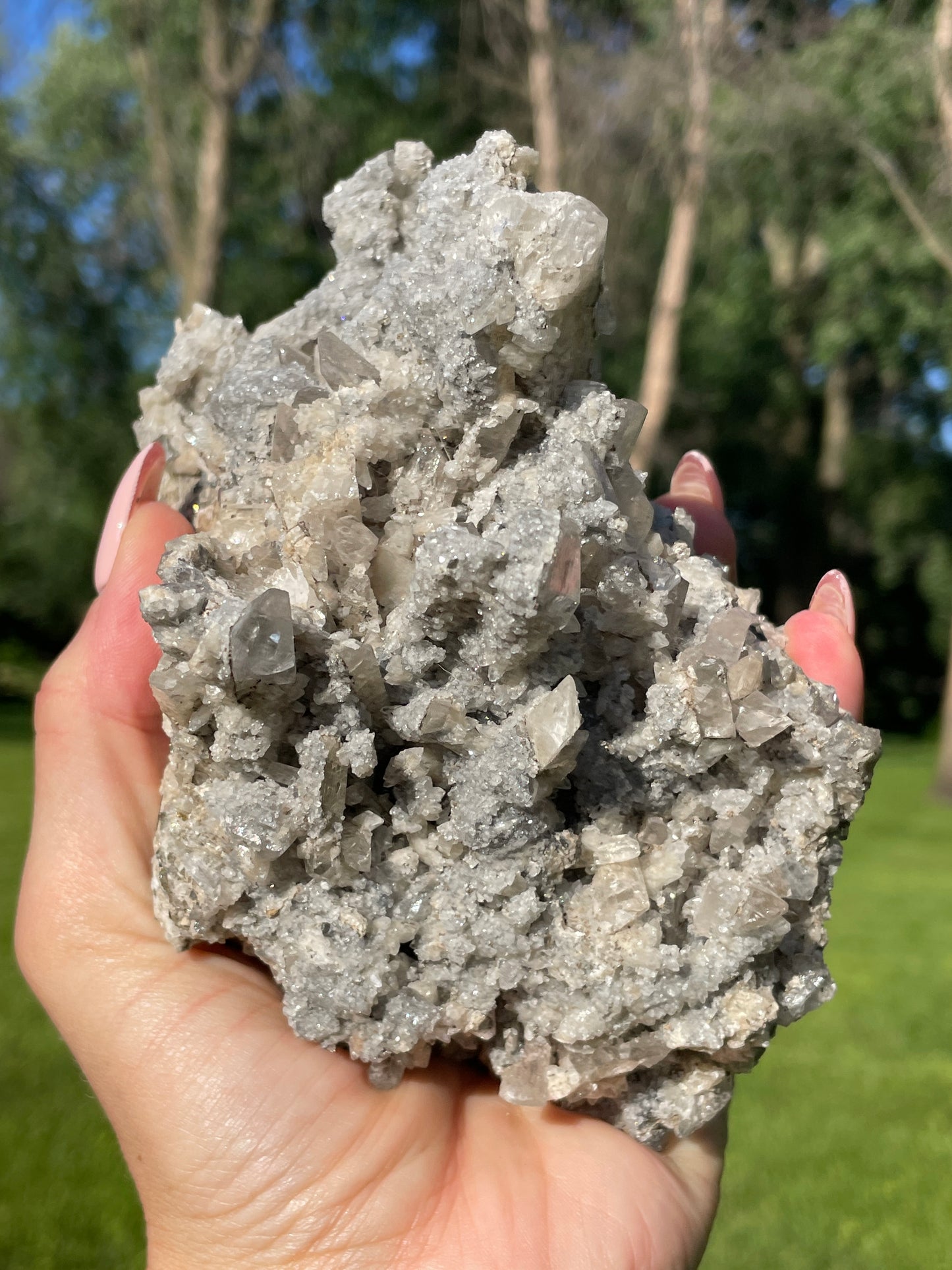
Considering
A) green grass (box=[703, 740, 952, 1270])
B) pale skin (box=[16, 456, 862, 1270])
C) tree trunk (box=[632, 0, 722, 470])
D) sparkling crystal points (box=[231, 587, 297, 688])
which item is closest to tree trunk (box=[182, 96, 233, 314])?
tree trunk (box=[632, 0, 722, 470])

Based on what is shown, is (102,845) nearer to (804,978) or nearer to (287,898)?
(287,898)

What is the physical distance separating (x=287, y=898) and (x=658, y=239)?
11593mm

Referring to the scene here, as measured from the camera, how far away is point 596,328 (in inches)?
52.2

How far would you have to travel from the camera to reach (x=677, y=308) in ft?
26.1

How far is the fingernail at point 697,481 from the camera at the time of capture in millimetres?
1900

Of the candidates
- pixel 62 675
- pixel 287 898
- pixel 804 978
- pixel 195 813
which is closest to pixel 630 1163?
pixel 804 978

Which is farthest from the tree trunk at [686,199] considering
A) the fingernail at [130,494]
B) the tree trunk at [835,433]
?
the tree trunk at [835,433]

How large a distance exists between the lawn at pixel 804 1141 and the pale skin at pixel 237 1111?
2214 millimetres

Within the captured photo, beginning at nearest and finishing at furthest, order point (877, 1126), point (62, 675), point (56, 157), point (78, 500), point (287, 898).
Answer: point (287, 898) < point (62, 675) < point (877, 1126) < point (56, 157) < point (78, 500)

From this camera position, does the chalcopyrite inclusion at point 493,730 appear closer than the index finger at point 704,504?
Yes

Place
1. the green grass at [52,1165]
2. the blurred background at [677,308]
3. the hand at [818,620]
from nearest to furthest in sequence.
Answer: the hand at [818,620] < the green grass at [52,1165] < the blurred background at [677,308]

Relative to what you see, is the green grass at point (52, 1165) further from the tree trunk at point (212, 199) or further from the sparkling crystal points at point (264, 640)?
the tree trunk at point (212, 199)

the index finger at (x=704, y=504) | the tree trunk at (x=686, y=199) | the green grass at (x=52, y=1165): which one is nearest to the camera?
the index finger at (x=704, y=504)

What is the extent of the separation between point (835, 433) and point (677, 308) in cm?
834
